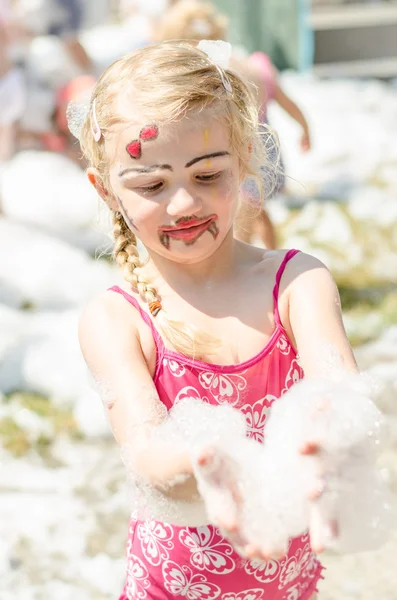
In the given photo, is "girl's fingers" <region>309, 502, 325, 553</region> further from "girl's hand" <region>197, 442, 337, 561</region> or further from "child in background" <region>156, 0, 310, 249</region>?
"child in background" <region>156, 0, 310, 249</region>

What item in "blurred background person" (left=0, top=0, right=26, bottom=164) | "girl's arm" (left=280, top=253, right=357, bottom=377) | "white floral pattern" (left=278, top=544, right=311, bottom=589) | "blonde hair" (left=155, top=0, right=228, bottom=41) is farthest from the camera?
"blurred background person" (left=0, top=0, right=26, bottom=164)

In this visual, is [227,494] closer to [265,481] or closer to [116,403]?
[265,481]

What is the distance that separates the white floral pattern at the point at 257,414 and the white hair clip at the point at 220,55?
50 cm

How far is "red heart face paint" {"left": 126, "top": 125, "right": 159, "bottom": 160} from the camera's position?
1.35 m

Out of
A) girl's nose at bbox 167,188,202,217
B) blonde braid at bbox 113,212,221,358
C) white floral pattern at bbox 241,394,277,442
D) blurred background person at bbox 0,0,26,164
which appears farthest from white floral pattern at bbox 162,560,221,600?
blurred background person at bbox 0,0,26,164

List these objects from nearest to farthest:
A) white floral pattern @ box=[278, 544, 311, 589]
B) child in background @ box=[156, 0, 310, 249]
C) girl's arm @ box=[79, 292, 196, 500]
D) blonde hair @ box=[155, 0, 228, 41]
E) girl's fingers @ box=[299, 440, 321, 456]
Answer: girl's fingers @ box=[299, 440, 321, 456], girl's arm @ box=[79, 292, 196, 500], white floral pattern @ box=[278, 544, 311, 589], child in background @ box=[156, 0, 310, 249], blonde hair @ box=[155, 0, 228, 41]

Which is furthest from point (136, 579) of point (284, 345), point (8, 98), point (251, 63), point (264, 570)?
point (8, 98)

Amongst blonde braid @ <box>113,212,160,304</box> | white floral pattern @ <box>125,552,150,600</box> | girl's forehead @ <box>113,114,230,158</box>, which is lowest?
white floral pattern @ <box>125,552,150,600</box>

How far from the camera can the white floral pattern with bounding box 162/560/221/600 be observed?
152 cm

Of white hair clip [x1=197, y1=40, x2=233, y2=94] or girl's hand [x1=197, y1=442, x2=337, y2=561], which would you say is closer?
girl's hand [x1=197, y1=442, x2=337, y2=561]

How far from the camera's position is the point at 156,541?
1.54m

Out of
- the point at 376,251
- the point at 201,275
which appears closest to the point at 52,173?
the point at 376,251

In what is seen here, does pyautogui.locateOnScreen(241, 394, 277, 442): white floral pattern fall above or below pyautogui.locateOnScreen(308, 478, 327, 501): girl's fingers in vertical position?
below

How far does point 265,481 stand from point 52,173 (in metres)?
4.55
